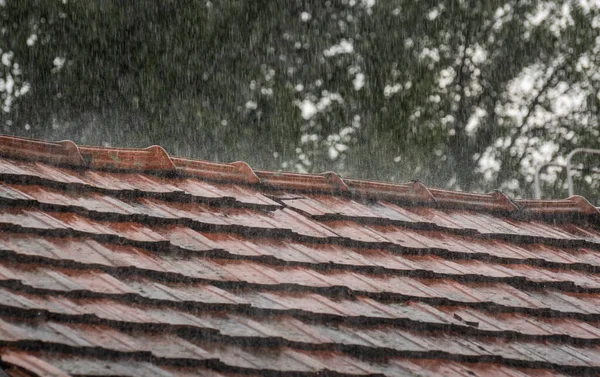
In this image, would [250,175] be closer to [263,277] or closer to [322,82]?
[263,277]

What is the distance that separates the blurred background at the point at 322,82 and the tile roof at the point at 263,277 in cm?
1005

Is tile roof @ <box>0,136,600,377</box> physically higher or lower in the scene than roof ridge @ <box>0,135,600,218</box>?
lower

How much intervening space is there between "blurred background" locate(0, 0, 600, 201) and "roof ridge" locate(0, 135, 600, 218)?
30.0 ft

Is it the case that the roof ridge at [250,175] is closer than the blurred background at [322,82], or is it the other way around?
the roof ridge at [250,175]

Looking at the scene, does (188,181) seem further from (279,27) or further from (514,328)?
(279,27)

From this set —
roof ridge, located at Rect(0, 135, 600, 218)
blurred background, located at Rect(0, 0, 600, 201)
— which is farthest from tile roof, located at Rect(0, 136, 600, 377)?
blurred background, located at Rect(0, 0, 600, 201)

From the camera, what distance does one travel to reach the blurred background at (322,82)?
566 inches

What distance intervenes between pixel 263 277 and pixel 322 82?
1421 cm

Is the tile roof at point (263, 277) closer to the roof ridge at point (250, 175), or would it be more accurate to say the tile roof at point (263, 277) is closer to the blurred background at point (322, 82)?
the roof ridge at point (250, 175)

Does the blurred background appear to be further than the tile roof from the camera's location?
Yes

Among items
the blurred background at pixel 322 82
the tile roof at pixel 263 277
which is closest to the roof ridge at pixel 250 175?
the tile roof at pixel 263 277

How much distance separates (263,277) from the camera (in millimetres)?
2955

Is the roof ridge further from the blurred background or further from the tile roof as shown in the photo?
the blurred background

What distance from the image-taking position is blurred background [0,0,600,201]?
1437cm
